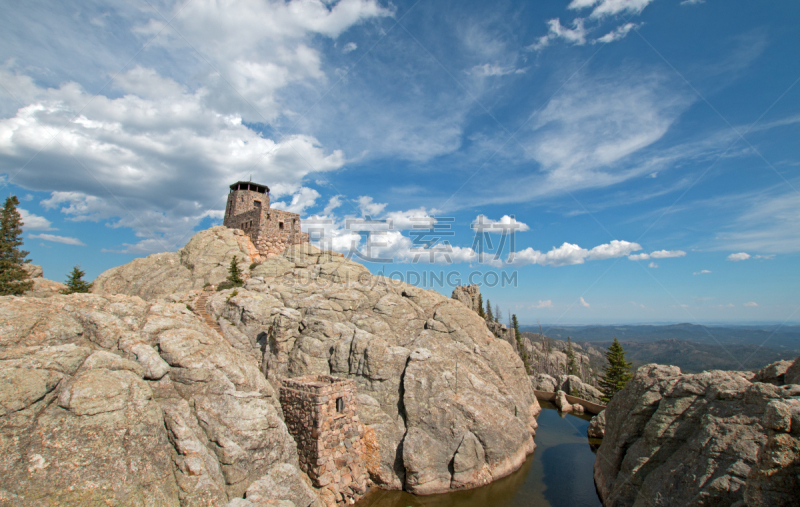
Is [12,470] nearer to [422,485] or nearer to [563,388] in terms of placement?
[422,485]

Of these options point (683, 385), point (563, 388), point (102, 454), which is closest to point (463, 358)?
point (683, 385)

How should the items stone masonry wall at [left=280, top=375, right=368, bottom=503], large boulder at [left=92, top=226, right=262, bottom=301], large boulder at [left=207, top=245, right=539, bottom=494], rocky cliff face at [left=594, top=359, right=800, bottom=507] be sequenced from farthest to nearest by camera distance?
large boulder at [left=92, top=226, right=262, bottom=301] → large boulder at [left=207, top=245, right=539, bottom=494] → stone masonry wall at [left=280, top=375, right=368, bottom=503] → rocky cliff face at [left=594, top=359, right=800, bottom=507]

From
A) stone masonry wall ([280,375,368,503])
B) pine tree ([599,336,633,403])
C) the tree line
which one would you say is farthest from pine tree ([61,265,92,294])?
pine tree ([599,336,633,403])

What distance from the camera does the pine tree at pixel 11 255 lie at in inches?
1121

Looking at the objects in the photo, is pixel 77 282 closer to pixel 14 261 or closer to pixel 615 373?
pixel 14 261

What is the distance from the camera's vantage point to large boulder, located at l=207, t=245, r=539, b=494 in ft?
72.5

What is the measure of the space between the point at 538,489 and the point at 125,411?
81.2ft

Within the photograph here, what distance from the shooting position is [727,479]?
1132 cm

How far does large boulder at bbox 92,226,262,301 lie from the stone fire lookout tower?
1.99m

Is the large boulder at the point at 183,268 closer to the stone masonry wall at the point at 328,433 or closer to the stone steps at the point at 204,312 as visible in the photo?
the stone steps at the point at 204,312

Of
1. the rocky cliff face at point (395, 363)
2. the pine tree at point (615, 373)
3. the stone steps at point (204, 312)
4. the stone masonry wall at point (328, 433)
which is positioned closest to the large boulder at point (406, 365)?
the rocky cliff face at point (395, 363)

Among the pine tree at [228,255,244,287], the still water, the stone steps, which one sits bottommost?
the still water

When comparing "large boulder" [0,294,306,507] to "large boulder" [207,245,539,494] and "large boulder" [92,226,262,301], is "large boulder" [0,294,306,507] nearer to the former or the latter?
"large boulder" [207,245,539,494]

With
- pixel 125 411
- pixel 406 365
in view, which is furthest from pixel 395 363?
pixel 125 411
